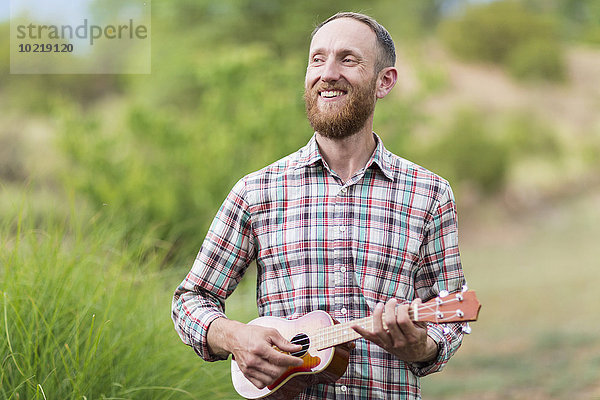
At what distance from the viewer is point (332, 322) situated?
1699 mm

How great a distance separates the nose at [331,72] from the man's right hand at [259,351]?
2.08ft

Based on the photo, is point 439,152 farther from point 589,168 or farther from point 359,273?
point 359,273

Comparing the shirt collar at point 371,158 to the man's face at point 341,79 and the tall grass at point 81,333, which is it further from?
the tall grass at point 81,333

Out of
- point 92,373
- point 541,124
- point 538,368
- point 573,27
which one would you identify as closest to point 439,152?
point 541,124

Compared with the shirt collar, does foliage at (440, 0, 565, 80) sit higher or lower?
higher

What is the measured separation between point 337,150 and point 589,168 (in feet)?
40.9

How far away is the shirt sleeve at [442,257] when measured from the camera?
5.86 feet

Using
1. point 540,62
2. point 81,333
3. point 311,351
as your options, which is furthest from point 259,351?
point 540,62

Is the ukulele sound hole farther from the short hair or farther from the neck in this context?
the short hair

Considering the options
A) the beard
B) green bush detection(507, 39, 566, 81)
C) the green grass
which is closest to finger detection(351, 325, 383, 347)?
Answer: the beard

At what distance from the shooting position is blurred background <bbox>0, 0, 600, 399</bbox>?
8.61ft

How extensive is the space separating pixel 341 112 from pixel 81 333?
138 centimetres

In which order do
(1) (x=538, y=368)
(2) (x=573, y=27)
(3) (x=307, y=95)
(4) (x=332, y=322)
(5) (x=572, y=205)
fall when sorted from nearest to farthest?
(4) (x=332, y=322) → (3) (x=307, y=95) → (1) (x=538, y=368) → (5) (x=572, y=205) → (2) (x=573, y=27)

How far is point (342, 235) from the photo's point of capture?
5.86ft
